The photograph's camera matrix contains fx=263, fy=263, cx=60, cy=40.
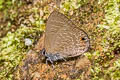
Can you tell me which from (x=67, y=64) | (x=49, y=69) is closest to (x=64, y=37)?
(x=67, y=64)

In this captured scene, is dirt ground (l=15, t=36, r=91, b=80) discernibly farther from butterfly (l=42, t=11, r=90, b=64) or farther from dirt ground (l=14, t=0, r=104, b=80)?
butterfly (l=42, t=11, r=90, b=64)

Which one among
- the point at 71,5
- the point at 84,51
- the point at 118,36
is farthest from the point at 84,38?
the point at 71,5

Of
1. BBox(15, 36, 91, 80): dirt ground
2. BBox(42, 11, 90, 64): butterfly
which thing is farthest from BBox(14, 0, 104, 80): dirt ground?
BBox(42, 11, 90, 64): butterfly

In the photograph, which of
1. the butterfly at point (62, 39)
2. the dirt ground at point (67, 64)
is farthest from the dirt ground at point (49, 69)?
the butterfly at point (62, 39)

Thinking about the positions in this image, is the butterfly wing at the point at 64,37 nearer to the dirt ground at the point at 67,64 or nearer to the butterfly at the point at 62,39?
the butterfly at the point at 62,39

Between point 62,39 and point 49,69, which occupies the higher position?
point 62,39

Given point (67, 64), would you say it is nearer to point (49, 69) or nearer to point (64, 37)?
point (49, 69)

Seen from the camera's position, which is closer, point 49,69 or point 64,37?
point 64,37
